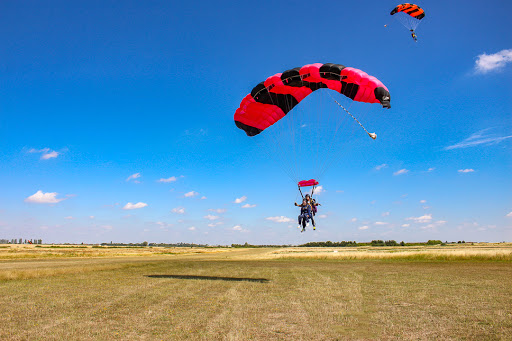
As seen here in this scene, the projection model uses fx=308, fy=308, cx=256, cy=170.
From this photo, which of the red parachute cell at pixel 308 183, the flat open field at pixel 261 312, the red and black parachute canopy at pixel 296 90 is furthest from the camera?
the red parachute cell at pixel 308 183

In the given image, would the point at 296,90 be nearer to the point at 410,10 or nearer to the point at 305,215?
the point at 305,215

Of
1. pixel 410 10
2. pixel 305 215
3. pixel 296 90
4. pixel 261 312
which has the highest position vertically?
pixel 410 10

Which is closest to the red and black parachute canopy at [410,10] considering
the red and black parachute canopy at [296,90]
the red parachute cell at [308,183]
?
the red and black parachute canopy at [296,90]

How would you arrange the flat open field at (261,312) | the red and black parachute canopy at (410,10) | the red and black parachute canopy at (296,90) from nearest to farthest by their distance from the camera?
the flat open field at (261,312) < the red and black parachute canopy at (296,90) < the red and black parachute canopy at (410,10)

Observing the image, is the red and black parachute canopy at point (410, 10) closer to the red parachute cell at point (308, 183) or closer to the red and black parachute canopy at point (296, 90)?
the red and black parachute canopy at point (296, 90)

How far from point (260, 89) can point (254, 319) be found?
1261 centimetres

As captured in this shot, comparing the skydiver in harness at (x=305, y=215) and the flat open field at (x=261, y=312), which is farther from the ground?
the skydiver in harness at (x=305, y=215)

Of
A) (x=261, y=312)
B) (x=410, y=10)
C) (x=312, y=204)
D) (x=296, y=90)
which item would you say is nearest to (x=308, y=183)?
(x=312, y=204)

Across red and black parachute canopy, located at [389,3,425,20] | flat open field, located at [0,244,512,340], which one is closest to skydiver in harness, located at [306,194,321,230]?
flat open field, located at [0,244,512,340]

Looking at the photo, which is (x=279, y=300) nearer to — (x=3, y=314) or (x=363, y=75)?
(x=3, y=314)

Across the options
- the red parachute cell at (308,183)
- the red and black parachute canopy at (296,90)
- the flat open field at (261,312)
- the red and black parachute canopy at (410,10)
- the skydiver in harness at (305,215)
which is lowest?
the flat open field at (261,312)

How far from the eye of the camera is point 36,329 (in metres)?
7.62

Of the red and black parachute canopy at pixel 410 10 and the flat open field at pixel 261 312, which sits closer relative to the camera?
the flat open field at pixel 261 312

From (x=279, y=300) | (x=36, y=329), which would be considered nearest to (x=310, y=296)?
(x=279, y=300)
